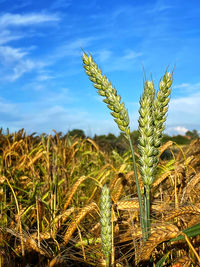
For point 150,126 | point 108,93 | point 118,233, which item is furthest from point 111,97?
point 118,233

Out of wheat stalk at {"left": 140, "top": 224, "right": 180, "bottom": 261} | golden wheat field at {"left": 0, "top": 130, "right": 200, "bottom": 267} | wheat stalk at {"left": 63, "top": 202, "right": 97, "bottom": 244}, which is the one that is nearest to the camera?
wheat stalk at {"left": 140, "top": 224, "right": 180, "bottom": 261}

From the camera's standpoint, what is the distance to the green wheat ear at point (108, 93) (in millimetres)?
1706

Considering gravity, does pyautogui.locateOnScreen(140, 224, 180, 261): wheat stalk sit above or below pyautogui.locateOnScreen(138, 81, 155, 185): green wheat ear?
below

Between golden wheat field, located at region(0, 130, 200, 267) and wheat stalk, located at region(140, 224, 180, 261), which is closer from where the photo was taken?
wheat stalk, located at region(140, 224, 180, 261)

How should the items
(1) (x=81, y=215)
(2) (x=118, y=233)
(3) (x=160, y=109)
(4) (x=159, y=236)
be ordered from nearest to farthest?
1. (4) (x=159, y=236)
2. (3) (x=160, y=109)
3. (1) (x=81, y=215)
4. (2) (x=118, y=233)

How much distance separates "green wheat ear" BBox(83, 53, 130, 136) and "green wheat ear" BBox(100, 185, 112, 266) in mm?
382

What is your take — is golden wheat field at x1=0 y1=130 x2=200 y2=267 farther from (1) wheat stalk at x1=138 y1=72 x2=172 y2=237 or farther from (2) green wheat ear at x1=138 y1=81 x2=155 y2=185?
(2) green wheat ear at x1=138 y1=81 x2=155 y2=185

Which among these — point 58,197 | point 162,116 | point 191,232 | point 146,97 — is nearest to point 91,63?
point 146,97

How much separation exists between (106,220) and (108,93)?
2.46 ft

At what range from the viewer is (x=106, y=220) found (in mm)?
1602

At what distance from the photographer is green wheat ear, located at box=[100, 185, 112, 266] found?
5.16 feet

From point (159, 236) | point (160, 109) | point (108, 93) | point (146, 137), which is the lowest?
point (159, 236)

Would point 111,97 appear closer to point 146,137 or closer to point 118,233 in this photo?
point 146,137

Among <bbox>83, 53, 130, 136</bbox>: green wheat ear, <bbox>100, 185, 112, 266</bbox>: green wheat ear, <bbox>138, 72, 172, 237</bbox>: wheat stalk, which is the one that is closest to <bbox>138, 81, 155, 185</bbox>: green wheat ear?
<bbox>138, 72, 172, 237</bbox>: wheat stalk
